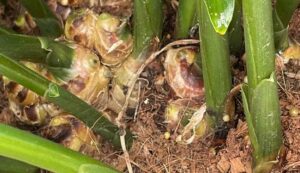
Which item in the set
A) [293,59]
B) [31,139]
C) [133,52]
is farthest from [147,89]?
[31,139]

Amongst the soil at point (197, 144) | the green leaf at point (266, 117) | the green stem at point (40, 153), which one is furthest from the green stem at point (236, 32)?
the green stem at point (40, 153)

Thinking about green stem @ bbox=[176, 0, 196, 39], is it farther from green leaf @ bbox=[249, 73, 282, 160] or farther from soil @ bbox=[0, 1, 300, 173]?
green leaf @ bbox=[249, 73, 282, 160]

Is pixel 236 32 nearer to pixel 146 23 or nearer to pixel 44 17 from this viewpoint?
pixel 146 23

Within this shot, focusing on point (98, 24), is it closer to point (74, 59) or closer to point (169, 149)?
point (74, 59)

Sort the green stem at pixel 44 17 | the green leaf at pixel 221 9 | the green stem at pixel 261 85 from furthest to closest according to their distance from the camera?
the green stem at pixel 44 17 → the green stem at pixel 261 85 → the green leaf at pixel 221 9

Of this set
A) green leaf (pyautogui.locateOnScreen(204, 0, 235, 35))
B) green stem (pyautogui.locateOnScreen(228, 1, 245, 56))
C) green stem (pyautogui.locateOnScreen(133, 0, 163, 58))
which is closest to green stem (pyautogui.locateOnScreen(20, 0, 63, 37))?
green stem (pyautogui.locateOnScreen(133, 0, 163, 58))

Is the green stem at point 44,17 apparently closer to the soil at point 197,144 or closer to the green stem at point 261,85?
the soil at point 197,144

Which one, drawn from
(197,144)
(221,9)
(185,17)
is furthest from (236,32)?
(221,9)
